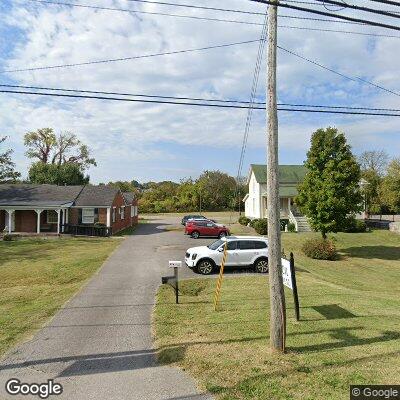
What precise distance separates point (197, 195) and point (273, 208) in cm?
7080

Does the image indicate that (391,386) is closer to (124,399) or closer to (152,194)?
(124,399)

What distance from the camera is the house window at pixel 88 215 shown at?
1435 inches

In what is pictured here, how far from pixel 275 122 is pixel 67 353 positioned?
6373 millimetres

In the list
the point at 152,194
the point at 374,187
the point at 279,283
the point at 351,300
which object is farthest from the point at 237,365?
the point at 152,194

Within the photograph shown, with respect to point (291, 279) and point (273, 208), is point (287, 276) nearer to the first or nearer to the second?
point (291, 279)

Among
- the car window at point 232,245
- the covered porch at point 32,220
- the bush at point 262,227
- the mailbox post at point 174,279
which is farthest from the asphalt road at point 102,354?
the covered porch at point 32,220

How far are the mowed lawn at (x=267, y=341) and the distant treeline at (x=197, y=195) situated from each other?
63.6 metres

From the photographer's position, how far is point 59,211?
34.6 metres

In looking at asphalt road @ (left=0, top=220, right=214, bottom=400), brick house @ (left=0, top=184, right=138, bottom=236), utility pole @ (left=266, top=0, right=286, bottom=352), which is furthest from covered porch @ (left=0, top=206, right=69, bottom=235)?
utility pole @ (left=266, top=0, right=286, bottom=352)

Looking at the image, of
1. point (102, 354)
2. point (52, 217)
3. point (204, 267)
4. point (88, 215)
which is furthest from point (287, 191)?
point (102, 354)

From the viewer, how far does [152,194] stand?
8312cm

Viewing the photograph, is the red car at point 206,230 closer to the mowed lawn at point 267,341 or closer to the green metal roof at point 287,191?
the green metal roof at point 287,191

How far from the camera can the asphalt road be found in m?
6.33

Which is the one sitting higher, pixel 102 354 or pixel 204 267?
pixel 204 267
